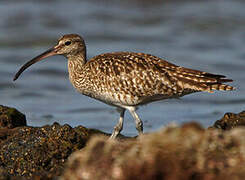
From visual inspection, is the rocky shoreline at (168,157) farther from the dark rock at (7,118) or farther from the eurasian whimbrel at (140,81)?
the dark rock at (7,118)

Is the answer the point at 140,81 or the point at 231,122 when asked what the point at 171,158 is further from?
the point at 140,81

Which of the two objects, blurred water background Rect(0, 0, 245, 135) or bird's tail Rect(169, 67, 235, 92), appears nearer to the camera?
bird's tail Rect(169, 67, 235, 92)

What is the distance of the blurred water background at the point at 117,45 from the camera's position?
12.7 m

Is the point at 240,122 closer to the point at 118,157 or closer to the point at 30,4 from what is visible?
the point at 118,157

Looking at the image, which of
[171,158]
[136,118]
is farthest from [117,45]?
[171,158]

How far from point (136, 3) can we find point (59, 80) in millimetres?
8545

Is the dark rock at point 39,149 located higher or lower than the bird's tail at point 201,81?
lower

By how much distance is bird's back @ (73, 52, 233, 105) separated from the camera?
903 centimetres

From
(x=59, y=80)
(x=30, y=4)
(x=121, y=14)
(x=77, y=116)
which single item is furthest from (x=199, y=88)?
(x=30, y=4)

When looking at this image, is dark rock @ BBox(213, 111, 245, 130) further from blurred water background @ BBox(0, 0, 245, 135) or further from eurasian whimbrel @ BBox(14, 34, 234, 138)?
blurred water background @ BBox(0, 0, 245, 135)

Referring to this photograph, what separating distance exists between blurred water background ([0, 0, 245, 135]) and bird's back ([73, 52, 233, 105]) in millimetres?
1844

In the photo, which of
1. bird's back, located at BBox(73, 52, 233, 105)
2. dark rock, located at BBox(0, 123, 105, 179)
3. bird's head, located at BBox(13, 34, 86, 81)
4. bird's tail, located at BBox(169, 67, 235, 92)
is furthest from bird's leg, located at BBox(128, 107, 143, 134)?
bird's head, located at BBox(13, 34, 86, 81)

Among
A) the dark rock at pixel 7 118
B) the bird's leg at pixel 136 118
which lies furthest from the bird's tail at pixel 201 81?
the dark rock at pixel 7 118

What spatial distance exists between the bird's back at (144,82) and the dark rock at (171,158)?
381cm
